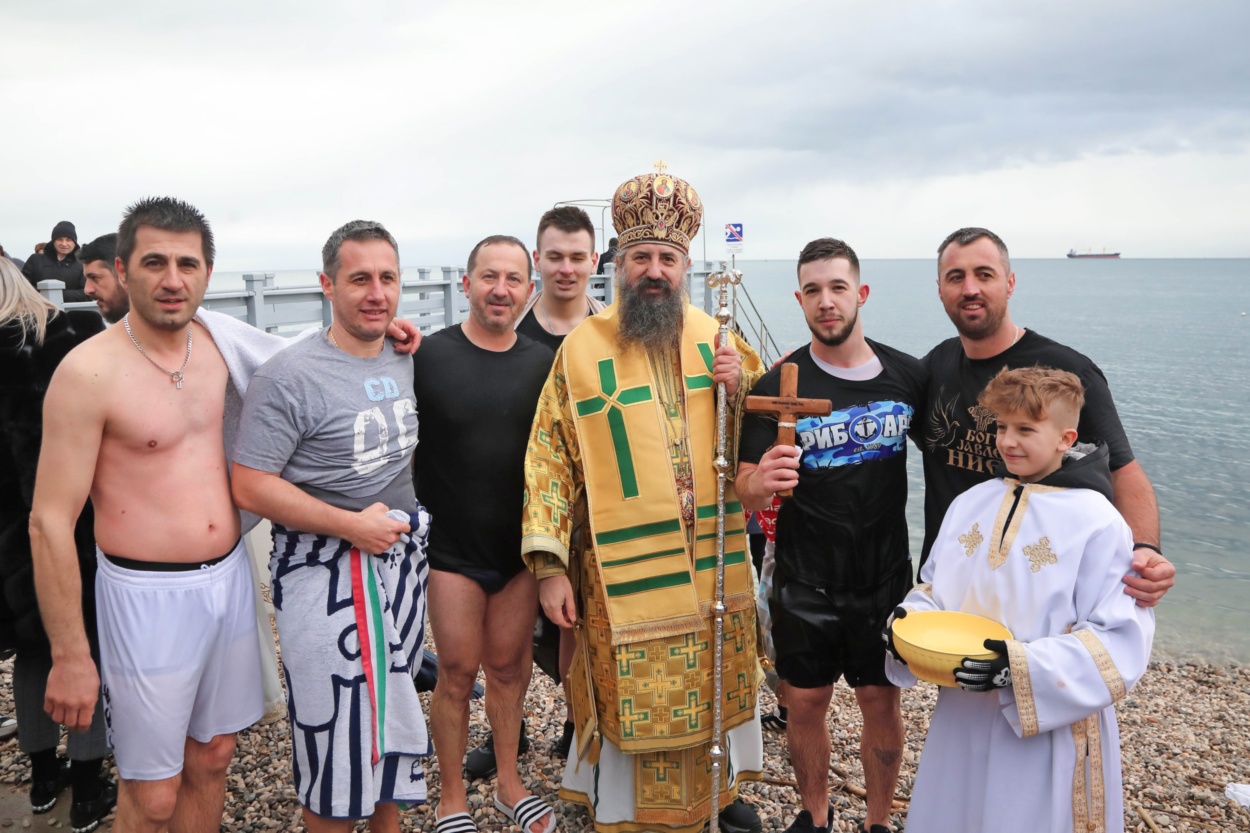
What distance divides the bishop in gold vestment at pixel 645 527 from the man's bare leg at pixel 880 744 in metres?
0.48

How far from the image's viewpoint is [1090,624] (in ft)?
8.70

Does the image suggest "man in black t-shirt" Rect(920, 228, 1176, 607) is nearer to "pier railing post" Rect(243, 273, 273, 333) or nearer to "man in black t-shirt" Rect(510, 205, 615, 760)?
"man in black t-shirt" Rect(510, 205, 615, 760)

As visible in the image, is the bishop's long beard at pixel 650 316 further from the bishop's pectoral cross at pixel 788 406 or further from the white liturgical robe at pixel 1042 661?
the white liturgical robe at pixel 1042 661

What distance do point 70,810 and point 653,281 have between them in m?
3.46

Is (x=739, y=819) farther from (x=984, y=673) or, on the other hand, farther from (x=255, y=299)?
(x=255, y=299)

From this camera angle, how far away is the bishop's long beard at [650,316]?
3.64 meters

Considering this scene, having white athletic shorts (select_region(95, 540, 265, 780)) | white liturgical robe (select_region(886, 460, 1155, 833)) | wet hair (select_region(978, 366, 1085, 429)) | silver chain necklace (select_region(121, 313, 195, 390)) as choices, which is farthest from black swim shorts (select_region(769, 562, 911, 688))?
silver chain necklace (select_region(121, 313, 195, 390))

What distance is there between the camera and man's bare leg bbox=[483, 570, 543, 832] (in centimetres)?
381

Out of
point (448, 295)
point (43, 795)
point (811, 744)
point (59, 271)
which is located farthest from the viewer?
point (448, 295)

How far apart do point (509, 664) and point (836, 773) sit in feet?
6.33

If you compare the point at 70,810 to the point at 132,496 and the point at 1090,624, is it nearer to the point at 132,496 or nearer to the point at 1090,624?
the point at 132,496

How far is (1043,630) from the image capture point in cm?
273

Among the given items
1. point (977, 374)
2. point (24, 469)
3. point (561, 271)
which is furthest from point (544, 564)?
point (24, 469)

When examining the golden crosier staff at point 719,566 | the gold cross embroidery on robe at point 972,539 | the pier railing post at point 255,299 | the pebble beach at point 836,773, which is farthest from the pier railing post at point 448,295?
the gold cross embroidery on robe at point 972,539
